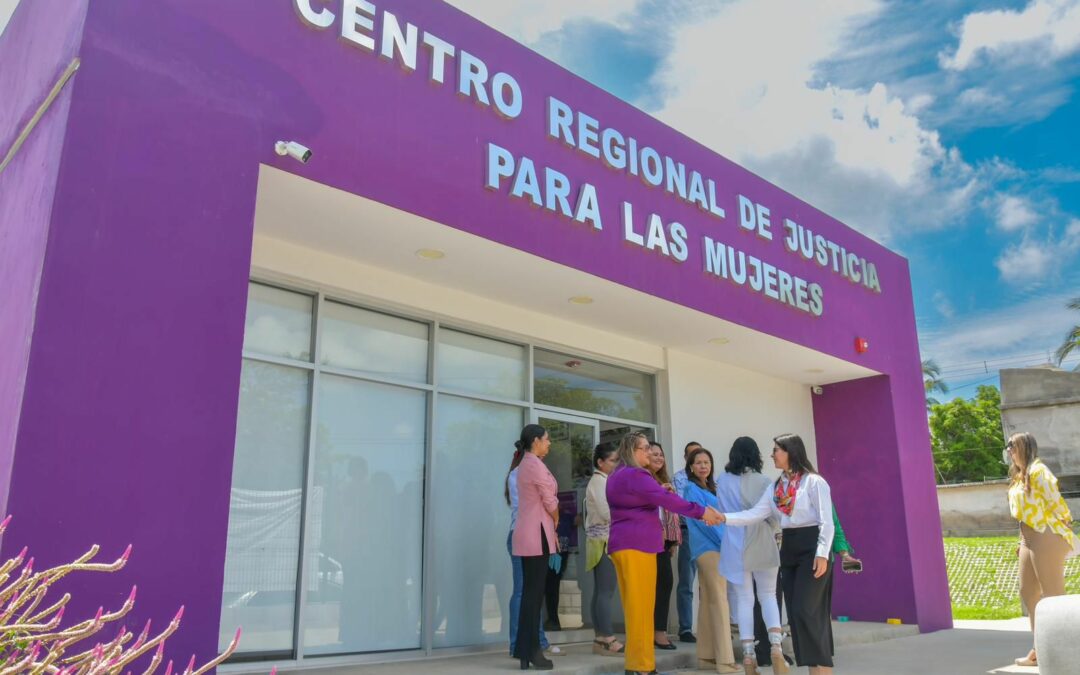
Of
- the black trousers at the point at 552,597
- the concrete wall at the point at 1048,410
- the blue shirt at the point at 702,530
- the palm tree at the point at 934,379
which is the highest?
the palm tree at the point at 934,379

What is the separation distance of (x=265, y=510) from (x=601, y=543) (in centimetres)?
280

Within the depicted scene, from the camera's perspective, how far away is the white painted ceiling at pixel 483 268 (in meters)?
5.44

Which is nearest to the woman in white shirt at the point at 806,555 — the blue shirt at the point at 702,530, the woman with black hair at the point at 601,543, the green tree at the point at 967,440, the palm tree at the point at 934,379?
the blue shirt at the point at 702,530

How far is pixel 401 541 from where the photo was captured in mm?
6527

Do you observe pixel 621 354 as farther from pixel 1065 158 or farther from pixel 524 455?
pixel 1065 158

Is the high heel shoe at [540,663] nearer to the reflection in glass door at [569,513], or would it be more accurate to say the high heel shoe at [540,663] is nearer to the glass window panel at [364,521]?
the glass window panel at [364,521]

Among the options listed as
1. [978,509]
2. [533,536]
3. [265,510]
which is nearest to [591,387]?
[533,536]

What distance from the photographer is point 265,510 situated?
5.76 m

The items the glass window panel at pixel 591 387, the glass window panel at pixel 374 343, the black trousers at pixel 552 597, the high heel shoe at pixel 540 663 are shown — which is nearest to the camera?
the high heel shoe at pixel 540 663

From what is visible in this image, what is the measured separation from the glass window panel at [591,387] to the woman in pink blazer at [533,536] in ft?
6.40

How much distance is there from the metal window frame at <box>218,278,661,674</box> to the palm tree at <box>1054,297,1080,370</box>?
38924 millimetres

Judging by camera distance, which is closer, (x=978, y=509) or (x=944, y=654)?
(x=944, y=654)

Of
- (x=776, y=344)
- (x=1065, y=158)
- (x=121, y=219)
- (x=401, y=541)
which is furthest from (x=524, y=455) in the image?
(x=1065, y=158)

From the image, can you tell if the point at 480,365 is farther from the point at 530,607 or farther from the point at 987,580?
the point at 987,580
